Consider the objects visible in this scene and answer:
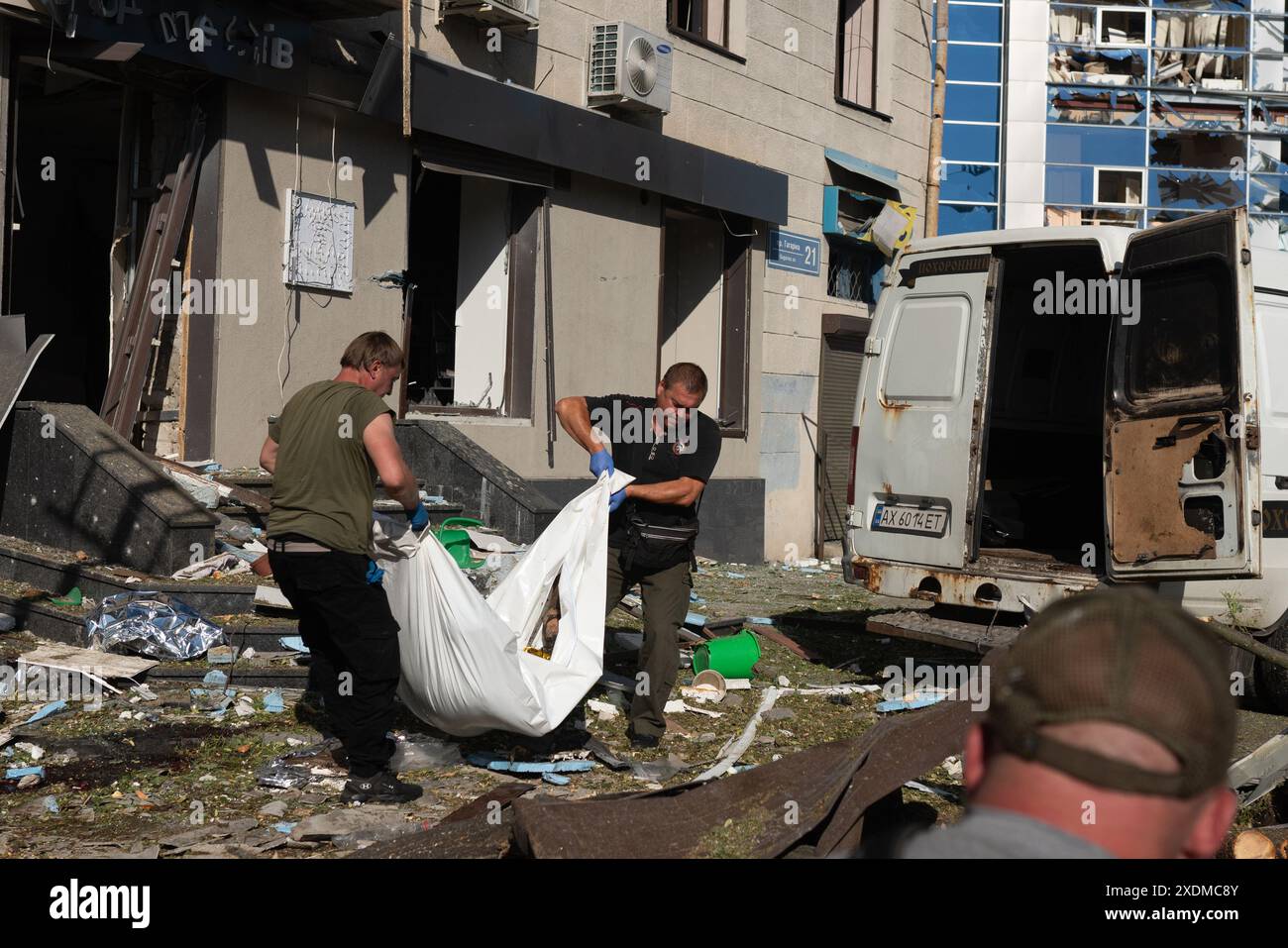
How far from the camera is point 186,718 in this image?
6320mm

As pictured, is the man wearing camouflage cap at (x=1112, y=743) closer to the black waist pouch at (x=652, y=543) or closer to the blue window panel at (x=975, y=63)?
the black waist pouch at (x=652, y=543)

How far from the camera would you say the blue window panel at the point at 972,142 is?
5503cm

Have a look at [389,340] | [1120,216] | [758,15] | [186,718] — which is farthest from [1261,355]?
[1120,216]

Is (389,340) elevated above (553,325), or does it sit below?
below

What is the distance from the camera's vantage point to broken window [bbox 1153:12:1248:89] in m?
50.2

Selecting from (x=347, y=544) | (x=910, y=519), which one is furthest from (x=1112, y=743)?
(x=910, y=519)

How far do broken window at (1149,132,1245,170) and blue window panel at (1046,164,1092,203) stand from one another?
2683 mm

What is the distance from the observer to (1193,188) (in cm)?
5072

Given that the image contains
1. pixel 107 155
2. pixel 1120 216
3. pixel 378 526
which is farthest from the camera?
pixel 1120 216

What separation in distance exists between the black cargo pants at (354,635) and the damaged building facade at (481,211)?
174 inches

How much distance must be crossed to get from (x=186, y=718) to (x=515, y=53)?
7281mm

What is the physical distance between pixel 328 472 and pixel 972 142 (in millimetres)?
54417

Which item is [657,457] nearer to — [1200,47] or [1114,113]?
[1114,113]

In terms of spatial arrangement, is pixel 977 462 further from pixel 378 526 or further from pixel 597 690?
pixel 378 526
